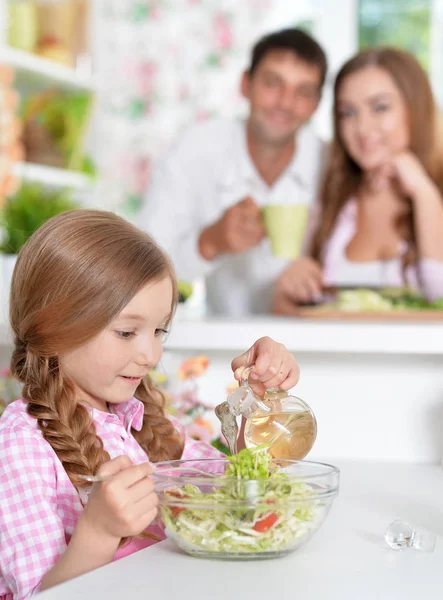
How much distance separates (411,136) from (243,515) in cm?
207

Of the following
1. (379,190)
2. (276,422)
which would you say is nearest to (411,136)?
(379,190)

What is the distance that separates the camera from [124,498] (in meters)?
0.78

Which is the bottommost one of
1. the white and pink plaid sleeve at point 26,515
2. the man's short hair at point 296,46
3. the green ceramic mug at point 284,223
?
the white and pink plaid sleeve at point 26,515

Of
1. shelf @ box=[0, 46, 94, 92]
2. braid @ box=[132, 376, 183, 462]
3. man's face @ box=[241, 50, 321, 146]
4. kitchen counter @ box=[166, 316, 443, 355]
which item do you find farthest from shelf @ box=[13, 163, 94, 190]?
braid @ box=[132, 376, 183, 462]

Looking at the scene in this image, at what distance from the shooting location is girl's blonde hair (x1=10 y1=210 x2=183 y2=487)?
104cm

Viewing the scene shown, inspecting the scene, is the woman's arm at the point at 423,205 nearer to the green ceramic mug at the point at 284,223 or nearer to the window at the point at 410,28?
the green ceramic mug at the point at 284,223

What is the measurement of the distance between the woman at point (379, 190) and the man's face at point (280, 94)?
0.14m

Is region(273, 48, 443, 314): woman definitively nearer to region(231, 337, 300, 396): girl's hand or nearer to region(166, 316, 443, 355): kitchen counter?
region(166, 316, 443, 355): kitchen counter

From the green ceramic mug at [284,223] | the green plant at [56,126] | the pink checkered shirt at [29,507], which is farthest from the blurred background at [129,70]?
the pink checkered shirt at [29,507]

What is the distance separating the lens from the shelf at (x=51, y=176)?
2.99m

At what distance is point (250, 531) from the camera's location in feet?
2.56

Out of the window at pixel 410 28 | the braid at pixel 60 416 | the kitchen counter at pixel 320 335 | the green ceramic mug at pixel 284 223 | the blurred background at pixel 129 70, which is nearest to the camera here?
the braid at pixel 60 416

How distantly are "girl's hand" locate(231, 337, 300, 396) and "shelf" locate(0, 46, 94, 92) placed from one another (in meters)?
2.02

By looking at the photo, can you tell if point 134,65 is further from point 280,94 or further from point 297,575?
point 297,575
